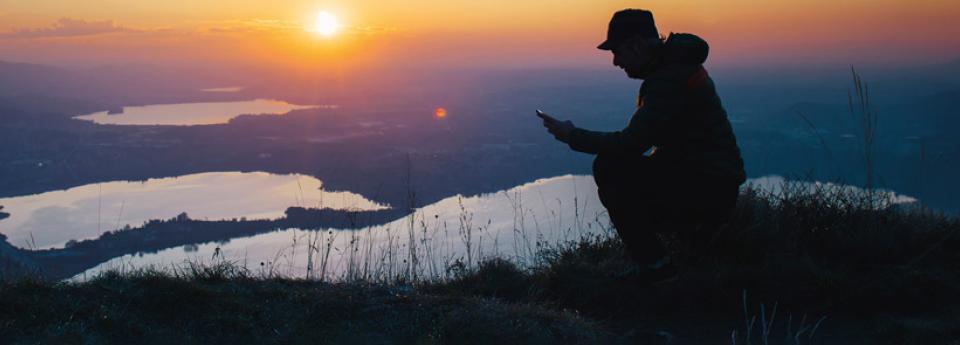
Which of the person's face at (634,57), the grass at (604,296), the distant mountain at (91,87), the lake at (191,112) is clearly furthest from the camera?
the distant mountain at (91,87)

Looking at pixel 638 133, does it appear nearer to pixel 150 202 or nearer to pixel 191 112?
pixel 150 202

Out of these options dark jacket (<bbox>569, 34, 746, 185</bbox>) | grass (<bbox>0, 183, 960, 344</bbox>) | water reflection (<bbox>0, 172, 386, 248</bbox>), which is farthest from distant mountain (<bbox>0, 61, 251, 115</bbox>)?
dark jacket (<bbox>569, 34, 746, 185</bbox>)

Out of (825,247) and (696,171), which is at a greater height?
(696,171)

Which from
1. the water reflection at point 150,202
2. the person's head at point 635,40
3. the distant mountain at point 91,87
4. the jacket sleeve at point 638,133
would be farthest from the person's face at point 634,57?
the distant mountain at point 91,87

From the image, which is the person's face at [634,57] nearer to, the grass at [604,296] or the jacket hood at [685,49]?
the jacket hood at [685,49]

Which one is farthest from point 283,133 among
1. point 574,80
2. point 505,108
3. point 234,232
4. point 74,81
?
point 74,81

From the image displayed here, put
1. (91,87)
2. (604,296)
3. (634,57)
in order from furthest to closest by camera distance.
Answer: (91,87), (604,296), (634,57)

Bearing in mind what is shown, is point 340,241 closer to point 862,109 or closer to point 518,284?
point 518,284

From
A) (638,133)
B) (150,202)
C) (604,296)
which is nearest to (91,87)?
(150,202)
